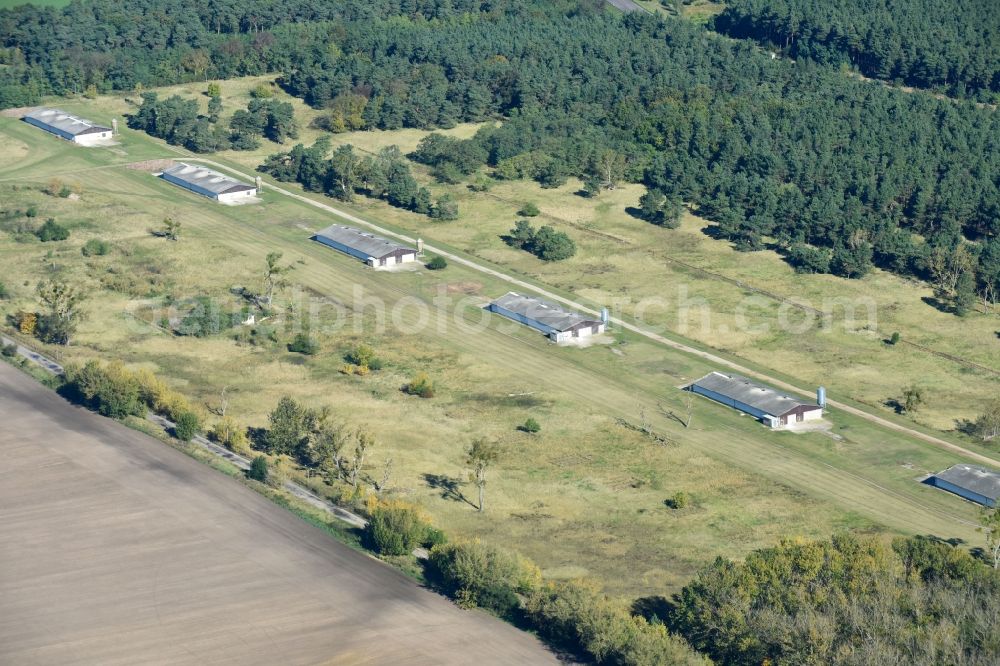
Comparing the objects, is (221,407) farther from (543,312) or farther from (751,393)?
(751,393)

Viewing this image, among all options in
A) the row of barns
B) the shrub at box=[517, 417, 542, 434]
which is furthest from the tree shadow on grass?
the row of barns

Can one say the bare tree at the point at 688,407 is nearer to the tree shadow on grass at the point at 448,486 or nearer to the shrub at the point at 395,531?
the tree shadow on grass at the point at 448,486

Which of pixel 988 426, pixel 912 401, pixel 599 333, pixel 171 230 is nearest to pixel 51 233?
pixel 171 230

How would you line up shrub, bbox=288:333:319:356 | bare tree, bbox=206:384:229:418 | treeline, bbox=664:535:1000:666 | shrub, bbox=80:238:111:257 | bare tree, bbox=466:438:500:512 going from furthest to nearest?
1. shrub, bbox=80:238:111:257
2. shrub, bbox=288:333:319:356
3. bare tree, bbox=206:384:229:418
4. bare tree, bbox=466:438:500:512
5. treeline, bbox=664:535:1000:666

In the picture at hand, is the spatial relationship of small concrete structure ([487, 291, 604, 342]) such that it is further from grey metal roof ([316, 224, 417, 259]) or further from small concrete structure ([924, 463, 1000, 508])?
small concrete structure ([924, 463, 1000, 508])

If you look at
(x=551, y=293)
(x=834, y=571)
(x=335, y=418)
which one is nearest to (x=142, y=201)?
(x=551, y=293)

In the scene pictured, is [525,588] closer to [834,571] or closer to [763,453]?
[834,571]

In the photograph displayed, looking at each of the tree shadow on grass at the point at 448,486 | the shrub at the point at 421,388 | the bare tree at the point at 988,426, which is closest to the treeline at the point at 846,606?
the tree shadow on grass at the point at 448,486
